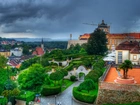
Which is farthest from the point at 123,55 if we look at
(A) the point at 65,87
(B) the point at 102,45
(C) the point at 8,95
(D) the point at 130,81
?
(C) the point at 8,95

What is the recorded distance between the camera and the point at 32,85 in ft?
96.4

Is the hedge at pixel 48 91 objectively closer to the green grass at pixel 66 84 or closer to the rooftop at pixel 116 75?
the green grass at pixel 66 84

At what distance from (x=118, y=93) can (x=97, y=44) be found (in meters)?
32.7

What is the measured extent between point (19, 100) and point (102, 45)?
31.4 meters

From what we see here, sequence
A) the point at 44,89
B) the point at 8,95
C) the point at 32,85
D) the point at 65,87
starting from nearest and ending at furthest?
the point at 8,95
the point at 44,89
the point at 32,85
the point at 65,87

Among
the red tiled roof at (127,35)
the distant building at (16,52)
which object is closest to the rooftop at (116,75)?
the red tiled roof at (127,35)

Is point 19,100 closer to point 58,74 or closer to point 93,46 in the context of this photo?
point 58,74

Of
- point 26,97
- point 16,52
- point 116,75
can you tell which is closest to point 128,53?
point 116,75

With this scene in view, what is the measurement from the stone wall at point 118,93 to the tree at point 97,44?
1254 inches

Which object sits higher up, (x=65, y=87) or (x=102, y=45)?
(x=102, y=45)

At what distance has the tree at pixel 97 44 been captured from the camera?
168 ft

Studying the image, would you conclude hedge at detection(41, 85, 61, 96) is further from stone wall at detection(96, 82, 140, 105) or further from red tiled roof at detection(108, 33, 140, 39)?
red tiled roof at detection(108, 33, 140, 39)

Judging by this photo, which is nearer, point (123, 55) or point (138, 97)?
point (138, 97)

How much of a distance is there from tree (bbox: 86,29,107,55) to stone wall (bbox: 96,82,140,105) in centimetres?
3185
